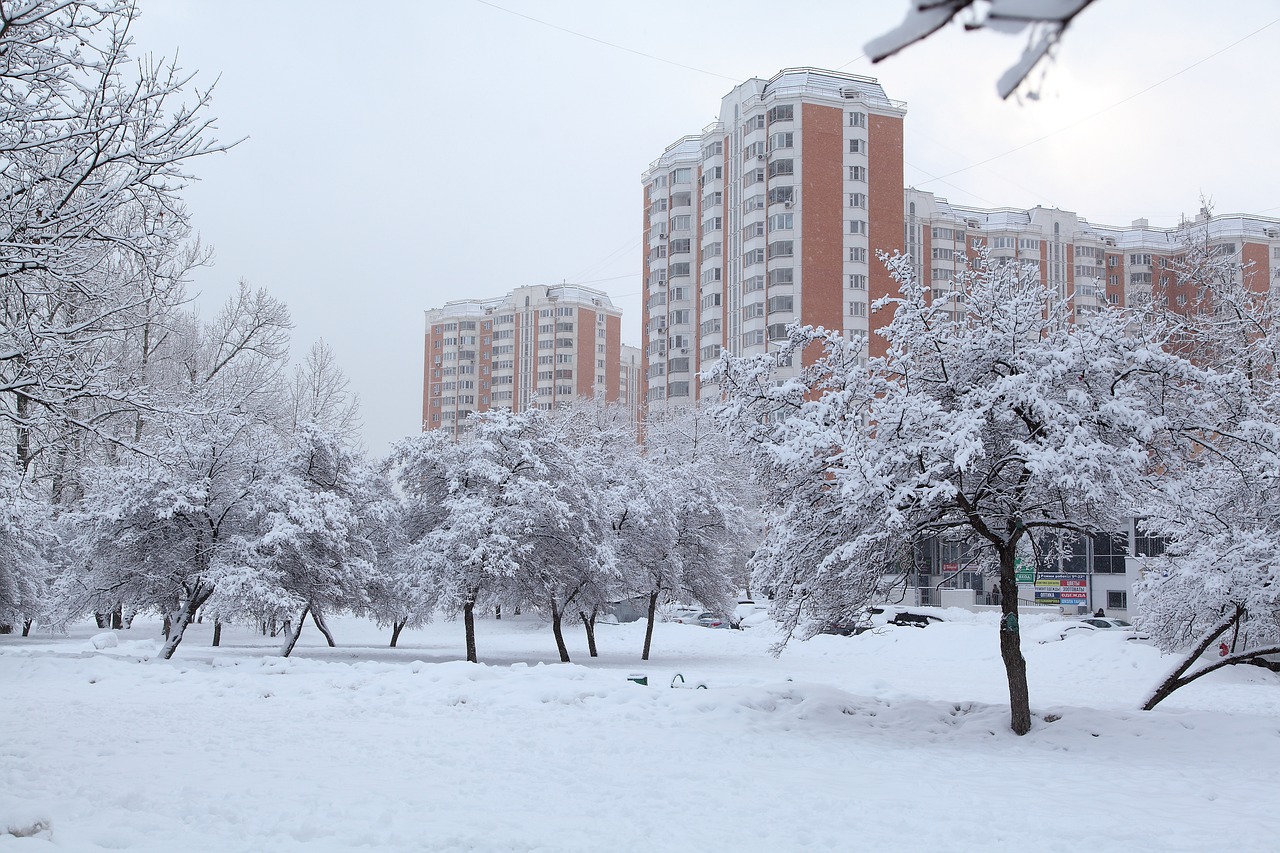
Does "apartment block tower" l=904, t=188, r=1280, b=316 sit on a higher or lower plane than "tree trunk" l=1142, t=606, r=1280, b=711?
higher

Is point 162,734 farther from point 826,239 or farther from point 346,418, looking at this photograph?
point 826,239

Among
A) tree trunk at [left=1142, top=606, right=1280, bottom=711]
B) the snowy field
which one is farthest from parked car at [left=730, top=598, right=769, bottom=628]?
tree trunk at [left=1142, top=606, right=1280, bottom=711]

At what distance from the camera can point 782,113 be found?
232ft

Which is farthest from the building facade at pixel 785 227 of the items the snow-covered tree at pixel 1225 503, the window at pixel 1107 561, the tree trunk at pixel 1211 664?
the tree trunk at pixel 1211 664

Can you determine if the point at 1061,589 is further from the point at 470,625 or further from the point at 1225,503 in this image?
the point at 1225,503

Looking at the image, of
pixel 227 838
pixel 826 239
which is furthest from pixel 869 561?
pixel 826 239

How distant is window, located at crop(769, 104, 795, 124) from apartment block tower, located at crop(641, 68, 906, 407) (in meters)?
0.08

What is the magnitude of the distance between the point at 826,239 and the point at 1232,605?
54632 mm

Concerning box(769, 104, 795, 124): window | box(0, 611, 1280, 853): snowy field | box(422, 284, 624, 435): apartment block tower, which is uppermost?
box(769, 104, 795, 124): window

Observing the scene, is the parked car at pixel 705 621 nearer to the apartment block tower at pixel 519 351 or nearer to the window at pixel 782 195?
the window at pixel 782 195

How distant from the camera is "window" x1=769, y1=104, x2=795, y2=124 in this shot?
70.4m

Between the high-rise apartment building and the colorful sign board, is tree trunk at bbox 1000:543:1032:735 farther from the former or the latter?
the high-rise apartment building

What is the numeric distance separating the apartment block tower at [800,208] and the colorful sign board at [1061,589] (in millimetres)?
22857

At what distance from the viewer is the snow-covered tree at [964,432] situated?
45.5 feet
